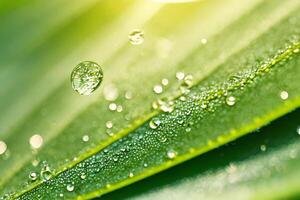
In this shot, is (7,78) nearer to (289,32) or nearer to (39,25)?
(39,25)

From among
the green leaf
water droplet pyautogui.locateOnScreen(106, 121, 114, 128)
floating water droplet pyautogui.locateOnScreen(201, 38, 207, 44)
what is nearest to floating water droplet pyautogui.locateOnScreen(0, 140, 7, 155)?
the green leaf

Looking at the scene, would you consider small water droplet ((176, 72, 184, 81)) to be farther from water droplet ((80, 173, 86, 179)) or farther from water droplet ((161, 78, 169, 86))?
water droplet ((80, 173, 86, 179))

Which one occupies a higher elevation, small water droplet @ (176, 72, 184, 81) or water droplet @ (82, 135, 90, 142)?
small water droplet @ (176, 72, 184, 81)

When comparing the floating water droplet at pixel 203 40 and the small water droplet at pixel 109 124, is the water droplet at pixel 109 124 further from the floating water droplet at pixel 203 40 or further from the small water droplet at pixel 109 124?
the floating water droplet at pixel 203 40

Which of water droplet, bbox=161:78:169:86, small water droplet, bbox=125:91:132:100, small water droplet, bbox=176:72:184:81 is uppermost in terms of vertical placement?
small water droplet, bbox=176:72:184:81

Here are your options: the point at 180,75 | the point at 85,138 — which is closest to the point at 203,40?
the point at 180,75

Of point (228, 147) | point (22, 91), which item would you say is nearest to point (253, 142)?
point (228, 147)

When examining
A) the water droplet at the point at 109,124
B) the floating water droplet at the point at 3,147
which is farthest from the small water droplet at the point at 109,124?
the floating water droplet at the point at 3,147
